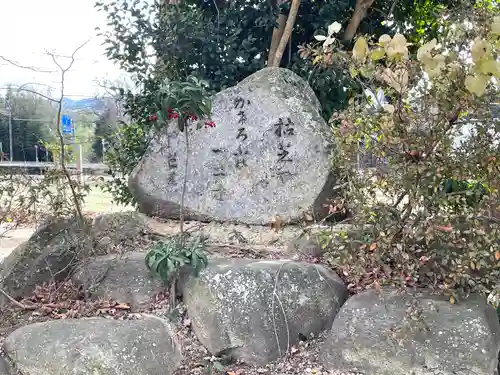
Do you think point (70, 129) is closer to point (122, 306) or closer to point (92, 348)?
point (122, 306)

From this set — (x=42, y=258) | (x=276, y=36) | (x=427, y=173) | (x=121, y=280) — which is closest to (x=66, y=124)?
(x=42, y=258)

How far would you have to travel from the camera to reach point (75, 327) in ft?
10.9

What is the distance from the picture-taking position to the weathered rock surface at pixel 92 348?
3125 mm

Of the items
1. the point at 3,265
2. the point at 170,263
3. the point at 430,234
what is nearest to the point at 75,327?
the point at 170,263

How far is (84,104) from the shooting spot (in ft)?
17.5

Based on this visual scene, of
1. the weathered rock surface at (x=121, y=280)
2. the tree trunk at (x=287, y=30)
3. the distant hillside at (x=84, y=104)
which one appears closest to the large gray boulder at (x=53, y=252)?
the weathered rock surface at (x=121, y=280)

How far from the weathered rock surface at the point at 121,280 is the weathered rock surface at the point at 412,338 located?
143 centimetres

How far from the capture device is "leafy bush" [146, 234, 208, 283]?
12.3ft

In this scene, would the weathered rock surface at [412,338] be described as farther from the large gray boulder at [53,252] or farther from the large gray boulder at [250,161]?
the large gray boulder at [53,252]

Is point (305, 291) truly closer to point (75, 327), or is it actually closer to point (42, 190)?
point (75, 327)

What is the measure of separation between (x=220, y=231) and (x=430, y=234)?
2.31m

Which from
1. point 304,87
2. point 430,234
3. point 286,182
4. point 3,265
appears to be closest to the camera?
point 430,234

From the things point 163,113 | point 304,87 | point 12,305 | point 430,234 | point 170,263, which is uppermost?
point 304,87

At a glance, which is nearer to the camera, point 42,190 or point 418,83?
point 418,83
